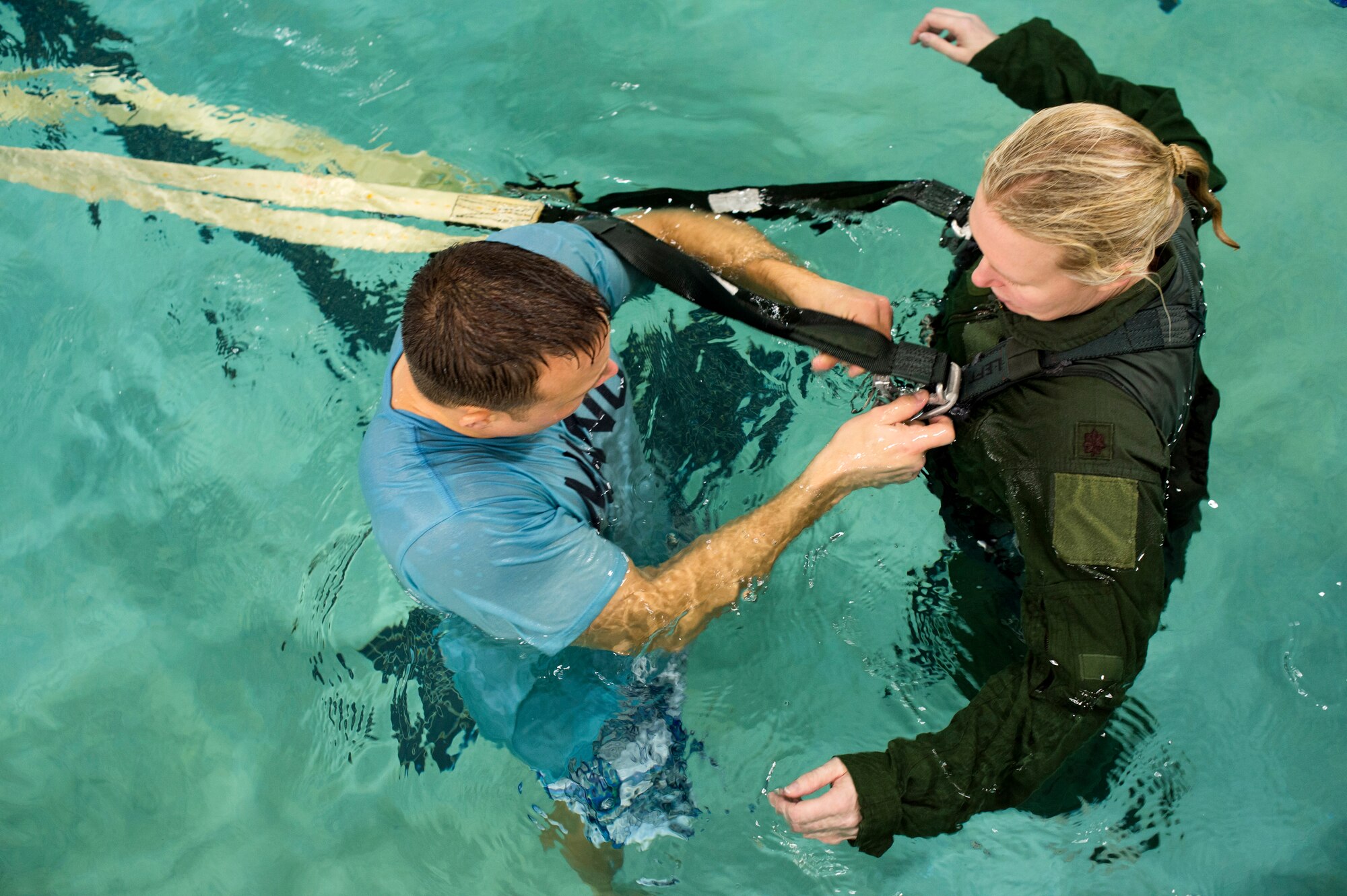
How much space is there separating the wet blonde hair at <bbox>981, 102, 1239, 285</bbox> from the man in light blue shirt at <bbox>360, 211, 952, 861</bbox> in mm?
463

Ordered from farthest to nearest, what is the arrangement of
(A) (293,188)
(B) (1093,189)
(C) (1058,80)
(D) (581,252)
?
(A) (293,188) → (C) (1058,80) → (D) (581,252) → (B) (1093,189)

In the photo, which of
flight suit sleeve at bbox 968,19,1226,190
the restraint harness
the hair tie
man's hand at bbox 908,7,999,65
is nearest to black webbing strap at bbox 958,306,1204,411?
the restraint harness

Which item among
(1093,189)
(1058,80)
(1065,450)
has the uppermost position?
(1093,189)

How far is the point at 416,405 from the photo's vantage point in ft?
6.13

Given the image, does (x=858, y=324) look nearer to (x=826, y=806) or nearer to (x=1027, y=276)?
(x=1027, y=276)

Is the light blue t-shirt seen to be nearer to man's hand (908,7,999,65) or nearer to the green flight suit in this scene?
the green flight suit

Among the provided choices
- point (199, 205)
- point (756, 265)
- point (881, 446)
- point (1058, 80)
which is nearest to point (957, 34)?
A: point (1058, 80)

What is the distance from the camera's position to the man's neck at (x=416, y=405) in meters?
1.81

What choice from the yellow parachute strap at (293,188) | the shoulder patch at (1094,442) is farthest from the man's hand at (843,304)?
the yellow parachute strap at (293,188)

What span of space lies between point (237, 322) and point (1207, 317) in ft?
11.3

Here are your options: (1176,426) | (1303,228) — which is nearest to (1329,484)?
(1303,228)

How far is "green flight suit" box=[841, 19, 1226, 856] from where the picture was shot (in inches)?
66.6

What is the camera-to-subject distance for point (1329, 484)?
118 inches

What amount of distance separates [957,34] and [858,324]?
1.02m
